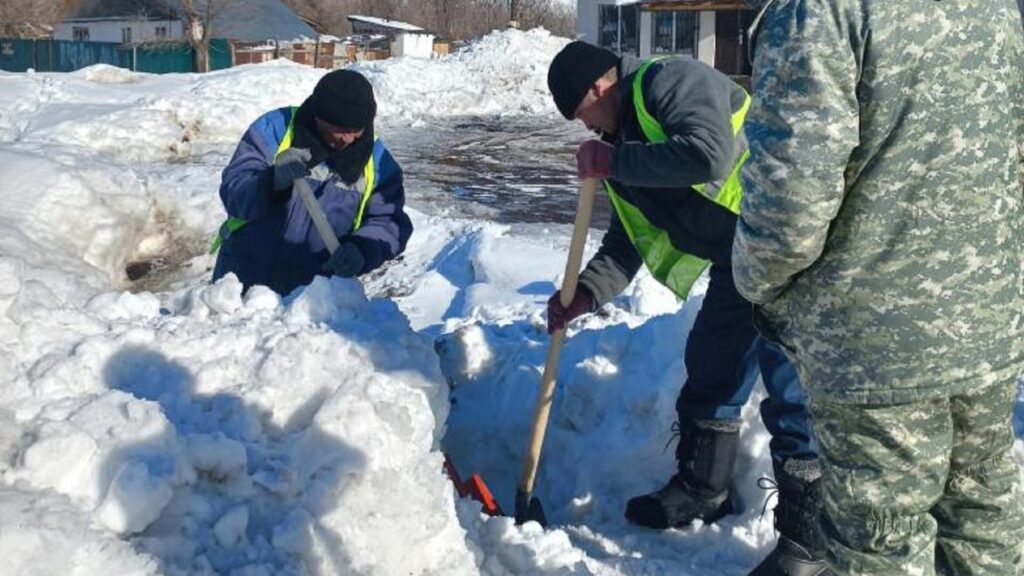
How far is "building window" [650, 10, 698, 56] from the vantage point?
33.2 meters

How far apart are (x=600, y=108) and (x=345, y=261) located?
4.01 ft

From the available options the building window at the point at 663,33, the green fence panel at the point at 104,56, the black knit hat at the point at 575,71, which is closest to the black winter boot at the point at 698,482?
the black knit hat at the point at 575,71

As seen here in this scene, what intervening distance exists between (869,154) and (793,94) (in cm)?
19

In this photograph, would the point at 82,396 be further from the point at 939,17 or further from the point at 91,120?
the point at 91,120

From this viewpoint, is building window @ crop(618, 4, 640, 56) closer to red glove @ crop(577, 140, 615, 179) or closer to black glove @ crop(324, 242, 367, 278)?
black glove @ crop(324, 242, 367, 278)

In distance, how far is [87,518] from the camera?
2.38m

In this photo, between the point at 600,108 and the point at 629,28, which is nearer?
the point at 600,108

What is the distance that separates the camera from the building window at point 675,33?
109 feet

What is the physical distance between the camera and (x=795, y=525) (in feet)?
9.71

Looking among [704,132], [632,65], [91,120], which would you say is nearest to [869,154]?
[704,132]

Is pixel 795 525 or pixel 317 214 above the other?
pixel 317 214

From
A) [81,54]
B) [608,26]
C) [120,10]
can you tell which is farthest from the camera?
[120,10]

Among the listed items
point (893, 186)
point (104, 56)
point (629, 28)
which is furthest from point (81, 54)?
point (893, 186)

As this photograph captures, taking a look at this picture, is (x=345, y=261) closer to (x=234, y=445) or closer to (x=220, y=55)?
(x=234, y=445)
